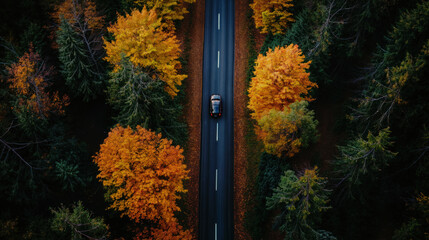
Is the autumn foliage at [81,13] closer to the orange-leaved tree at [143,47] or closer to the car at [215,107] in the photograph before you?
the orange-leaved tree at [143,47]

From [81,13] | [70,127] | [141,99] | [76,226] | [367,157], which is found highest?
[81,13]

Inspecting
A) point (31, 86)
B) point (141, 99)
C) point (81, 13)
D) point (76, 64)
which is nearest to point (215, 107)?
point (141, 99)

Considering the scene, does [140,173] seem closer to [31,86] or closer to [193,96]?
[31,86]

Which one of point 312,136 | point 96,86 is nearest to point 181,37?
point 96,86

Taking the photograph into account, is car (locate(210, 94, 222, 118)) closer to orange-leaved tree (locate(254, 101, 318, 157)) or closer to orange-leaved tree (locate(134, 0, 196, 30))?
orange-leaved tree (locate(254, 101, 318, 157))

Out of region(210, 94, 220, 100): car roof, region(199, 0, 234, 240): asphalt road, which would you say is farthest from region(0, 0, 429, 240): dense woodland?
region(210, 94, 220, 100): car roof

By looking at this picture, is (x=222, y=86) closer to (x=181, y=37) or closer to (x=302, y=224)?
(x=181, y=37)

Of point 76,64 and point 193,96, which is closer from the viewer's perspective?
point 76,64
